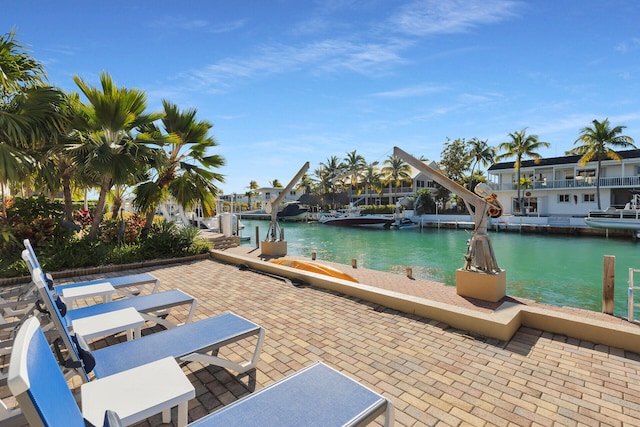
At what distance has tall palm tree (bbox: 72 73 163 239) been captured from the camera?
758cm

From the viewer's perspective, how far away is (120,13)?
7785mm

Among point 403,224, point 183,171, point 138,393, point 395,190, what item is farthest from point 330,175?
point 138,393

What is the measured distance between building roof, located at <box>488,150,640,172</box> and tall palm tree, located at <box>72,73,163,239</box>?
39.3m

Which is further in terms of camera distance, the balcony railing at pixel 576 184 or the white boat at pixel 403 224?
the white boat at pixel 403 224

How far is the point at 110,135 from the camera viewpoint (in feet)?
26.8

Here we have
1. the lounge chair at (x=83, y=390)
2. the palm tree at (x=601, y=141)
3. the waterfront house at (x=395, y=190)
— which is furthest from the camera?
the waterfront house at (x=395, y=190)

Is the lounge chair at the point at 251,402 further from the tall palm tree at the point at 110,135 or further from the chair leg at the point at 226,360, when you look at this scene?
the tall palm tree at the point at 110,135

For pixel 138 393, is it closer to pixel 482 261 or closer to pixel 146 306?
pixel 146 306

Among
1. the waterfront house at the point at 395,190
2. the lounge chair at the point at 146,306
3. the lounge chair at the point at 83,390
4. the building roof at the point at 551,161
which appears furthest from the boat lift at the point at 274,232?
the waterfront house at the point at 395,190

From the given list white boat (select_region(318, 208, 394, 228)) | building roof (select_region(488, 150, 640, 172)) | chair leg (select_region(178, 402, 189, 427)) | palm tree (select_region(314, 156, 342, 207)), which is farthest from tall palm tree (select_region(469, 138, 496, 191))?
chair leg (select_region(178, 402, 189, 427))

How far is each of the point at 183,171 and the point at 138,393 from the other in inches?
341

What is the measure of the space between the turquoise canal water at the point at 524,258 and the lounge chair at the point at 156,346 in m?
5.70

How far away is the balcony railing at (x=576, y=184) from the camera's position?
30.2m

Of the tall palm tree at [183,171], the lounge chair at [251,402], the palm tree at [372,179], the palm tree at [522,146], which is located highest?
the palm tree at [522,146]
